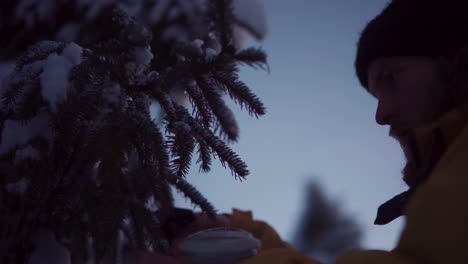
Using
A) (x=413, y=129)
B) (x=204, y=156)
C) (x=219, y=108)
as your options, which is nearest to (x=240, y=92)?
(x=219, y=108)

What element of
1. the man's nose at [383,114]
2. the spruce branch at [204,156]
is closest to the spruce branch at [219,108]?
the spruce branch at [204,156]

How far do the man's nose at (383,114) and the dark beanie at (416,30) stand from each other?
0.20 m

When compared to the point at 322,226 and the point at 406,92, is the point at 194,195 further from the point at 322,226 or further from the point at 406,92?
the point at 406,92

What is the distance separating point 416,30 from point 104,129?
1158mm

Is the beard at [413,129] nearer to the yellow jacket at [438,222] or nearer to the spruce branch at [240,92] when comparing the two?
the yellow jacket at [438,222]

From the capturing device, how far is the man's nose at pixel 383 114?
1445 millimetres

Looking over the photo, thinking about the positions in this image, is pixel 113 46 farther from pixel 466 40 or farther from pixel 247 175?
pixel 466 40

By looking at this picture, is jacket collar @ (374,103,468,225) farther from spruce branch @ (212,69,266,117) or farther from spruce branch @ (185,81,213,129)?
spruce branch @ (185,81,213,129)

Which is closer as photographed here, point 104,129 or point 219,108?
point 104,129

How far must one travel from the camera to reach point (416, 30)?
1.45 meters

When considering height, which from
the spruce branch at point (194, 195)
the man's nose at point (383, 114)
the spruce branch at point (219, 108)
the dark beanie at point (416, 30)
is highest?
the dark beanie at point (416, 30)

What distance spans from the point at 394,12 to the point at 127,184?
49.3 inches

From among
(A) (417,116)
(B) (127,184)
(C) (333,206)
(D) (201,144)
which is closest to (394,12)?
(A) (417,116)

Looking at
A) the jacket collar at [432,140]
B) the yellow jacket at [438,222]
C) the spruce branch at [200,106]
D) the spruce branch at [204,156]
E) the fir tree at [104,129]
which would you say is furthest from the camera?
the spruce branch at [200,106]
